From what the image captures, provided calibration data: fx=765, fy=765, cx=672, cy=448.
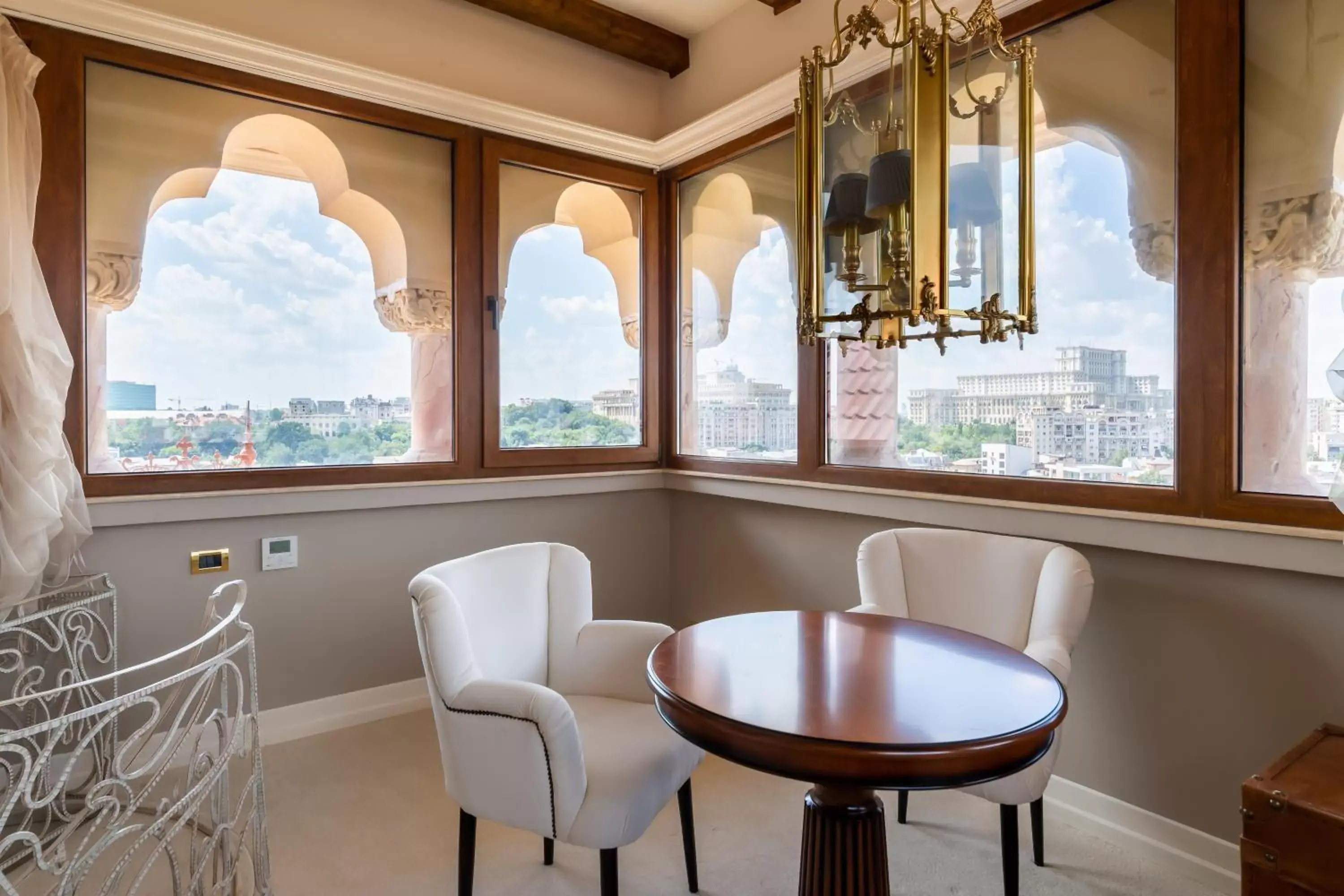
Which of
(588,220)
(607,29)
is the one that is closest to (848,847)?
(588,220)

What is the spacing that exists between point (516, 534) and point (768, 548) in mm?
1106

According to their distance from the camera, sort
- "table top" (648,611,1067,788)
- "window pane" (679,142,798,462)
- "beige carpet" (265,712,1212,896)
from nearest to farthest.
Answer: "table top" (648,611,1067,788) < "beige carpet" (265,712,1212,896) < "window pane" (679,142,798,462)

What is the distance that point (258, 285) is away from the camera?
2.81 metres

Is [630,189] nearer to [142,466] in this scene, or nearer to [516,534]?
[516,534]

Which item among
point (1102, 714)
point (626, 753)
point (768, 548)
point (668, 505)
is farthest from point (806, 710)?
point (668, 505)

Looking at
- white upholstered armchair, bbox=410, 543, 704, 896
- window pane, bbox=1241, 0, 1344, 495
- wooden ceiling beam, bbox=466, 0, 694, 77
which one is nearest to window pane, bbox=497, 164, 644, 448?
wooden ceiling beam, bbox=466, 0, 694, 77

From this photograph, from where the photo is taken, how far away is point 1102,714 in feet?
7.31

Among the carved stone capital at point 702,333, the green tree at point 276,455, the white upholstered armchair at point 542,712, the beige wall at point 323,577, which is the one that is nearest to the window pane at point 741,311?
the carved stone capital at point 702,333

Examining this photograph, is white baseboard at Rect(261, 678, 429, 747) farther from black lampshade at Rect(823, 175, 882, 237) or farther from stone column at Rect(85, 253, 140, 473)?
black lampshade at Rect(823, 175, 882, 237)

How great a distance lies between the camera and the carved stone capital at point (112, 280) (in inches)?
98.2

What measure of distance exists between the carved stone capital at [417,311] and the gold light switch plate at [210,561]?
41.3 inches

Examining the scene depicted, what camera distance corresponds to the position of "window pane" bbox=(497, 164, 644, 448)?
3.37 meters

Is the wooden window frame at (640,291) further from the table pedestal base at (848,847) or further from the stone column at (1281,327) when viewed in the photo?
the stone column at (1281,327)

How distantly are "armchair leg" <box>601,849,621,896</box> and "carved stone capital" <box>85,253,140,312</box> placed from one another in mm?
2360
